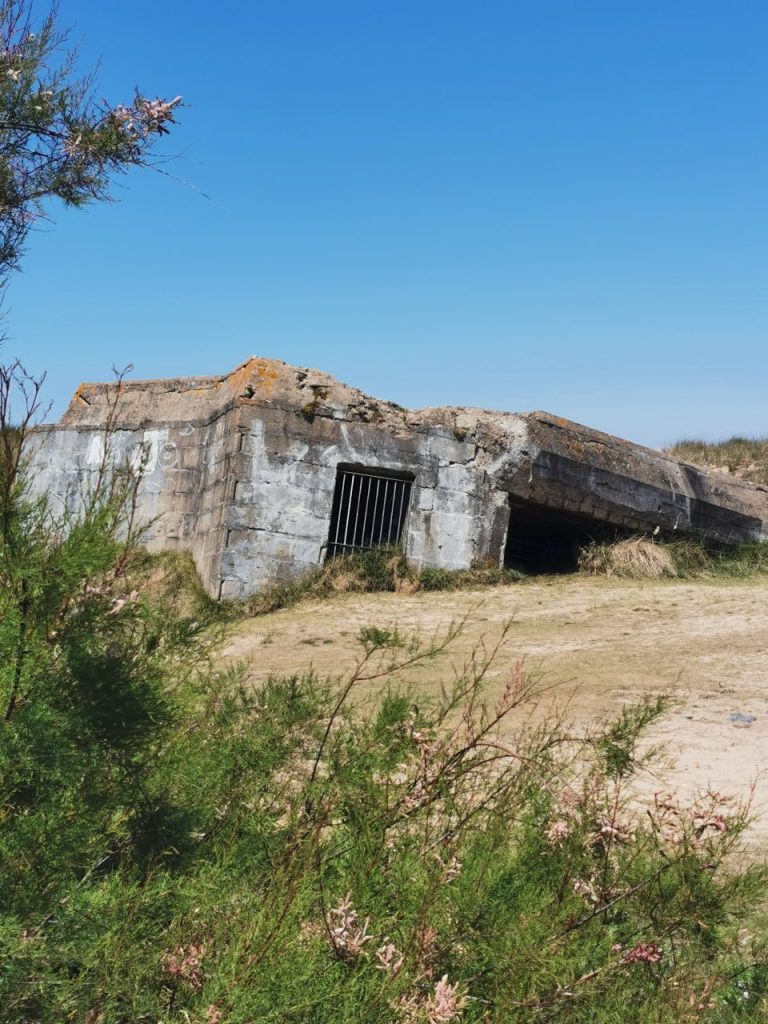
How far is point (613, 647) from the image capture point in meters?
9.85

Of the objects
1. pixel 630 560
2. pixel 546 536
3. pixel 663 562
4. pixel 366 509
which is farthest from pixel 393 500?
pixel 663 562

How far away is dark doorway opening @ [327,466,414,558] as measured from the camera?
41.2 ft

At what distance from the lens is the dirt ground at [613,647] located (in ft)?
22.0

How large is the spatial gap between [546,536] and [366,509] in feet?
10.5

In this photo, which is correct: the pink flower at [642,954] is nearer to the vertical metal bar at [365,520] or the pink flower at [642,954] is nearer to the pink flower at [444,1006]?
the pink flower at [444,1006]

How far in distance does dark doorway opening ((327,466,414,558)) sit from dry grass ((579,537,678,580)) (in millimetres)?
2474

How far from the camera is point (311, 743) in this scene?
3305mm

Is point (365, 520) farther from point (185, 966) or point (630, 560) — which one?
point (185, 966)

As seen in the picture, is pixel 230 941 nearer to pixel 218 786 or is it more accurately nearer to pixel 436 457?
pixel 218 786

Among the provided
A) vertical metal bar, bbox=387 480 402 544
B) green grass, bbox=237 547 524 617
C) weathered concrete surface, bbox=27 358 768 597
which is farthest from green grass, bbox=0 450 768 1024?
vertical metal bar, bbox=387 480 402 544

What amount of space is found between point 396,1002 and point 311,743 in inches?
44.8

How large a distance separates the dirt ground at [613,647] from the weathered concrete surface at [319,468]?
870 mm

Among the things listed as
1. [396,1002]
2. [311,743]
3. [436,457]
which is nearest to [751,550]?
[436,457]

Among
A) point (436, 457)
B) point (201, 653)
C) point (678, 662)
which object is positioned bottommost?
point (678, 662)
